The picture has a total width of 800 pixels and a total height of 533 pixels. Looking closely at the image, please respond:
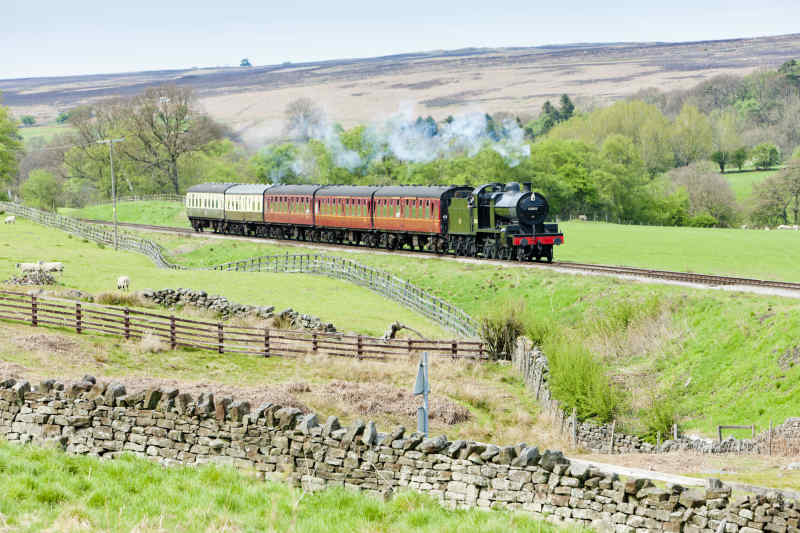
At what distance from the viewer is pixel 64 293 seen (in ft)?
120

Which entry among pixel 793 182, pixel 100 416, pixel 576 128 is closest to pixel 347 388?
pixel 100 416

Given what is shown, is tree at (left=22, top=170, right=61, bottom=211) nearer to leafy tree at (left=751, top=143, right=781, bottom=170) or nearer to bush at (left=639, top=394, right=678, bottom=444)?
bush at (left=639, top=394, right=678, bottom=444)

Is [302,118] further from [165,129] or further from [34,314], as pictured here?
→ [34,314]

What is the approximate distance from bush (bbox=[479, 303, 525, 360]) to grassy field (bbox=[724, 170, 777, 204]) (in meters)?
89.6

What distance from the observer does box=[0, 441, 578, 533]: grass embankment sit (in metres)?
10.7

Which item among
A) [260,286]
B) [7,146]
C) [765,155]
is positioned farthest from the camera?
[765,155]

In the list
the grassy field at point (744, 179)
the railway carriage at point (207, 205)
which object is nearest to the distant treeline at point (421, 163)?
the grassy field at point (744, 179)

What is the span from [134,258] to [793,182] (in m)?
72.8

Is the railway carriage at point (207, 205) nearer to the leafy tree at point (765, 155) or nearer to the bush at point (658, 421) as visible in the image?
the bush at point (658, 421)

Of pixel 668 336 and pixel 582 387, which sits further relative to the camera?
pixel 668 336

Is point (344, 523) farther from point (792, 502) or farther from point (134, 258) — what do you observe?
point (134, 258)

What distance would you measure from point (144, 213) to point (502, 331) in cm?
7035

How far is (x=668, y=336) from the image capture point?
33.9 metres

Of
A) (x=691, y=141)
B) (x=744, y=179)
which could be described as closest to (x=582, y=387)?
(x=744, y=179)
